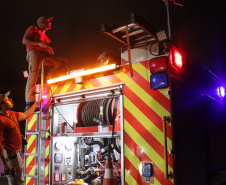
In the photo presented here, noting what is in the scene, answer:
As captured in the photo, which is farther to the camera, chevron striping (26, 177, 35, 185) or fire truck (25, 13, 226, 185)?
chevron striping (26, 177, 35, 185)

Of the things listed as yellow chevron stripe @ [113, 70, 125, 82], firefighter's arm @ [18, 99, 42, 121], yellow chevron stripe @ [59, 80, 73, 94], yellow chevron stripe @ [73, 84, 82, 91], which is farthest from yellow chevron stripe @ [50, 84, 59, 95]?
yellow chevron stripe @ [113, 70, 125, 82]

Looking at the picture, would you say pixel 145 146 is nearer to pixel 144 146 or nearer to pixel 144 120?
pixel 144 146

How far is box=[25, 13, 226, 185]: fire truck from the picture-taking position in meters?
3.19

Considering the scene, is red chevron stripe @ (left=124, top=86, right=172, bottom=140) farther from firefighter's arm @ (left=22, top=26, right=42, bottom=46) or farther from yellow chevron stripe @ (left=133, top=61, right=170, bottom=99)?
firefighter's arm @ (left=22, top=26, right=42, bottom=46)

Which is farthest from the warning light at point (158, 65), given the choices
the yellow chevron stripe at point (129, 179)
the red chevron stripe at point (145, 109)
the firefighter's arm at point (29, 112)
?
the firefighter's arm at point (29, 112)

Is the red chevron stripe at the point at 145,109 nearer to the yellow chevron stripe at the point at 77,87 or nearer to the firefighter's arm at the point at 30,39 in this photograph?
the yellow chevron stripe at the point at 77,87

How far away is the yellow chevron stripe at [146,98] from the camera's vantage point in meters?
3.19

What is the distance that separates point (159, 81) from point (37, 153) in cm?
246

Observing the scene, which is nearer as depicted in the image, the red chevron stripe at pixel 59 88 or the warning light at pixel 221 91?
the red chevron stripe at pixel 59 88

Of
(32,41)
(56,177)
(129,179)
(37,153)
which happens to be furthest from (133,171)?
(32,41)

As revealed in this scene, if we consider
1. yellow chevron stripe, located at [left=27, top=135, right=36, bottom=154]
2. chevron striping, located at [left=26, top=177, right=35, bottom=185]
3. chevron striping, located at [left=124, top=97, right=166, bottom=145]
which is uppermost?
chevron striping, located at [left=124, top=97, right=166, bottom=145]

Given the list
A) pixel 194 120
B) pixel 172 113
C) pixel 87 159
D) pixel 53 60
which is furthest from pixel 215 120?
pixel 53 60

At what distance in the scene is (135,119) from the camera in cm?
343

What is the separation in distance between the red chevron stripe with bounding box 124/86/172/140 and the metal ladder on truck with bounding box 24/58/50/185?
1.68 metres
